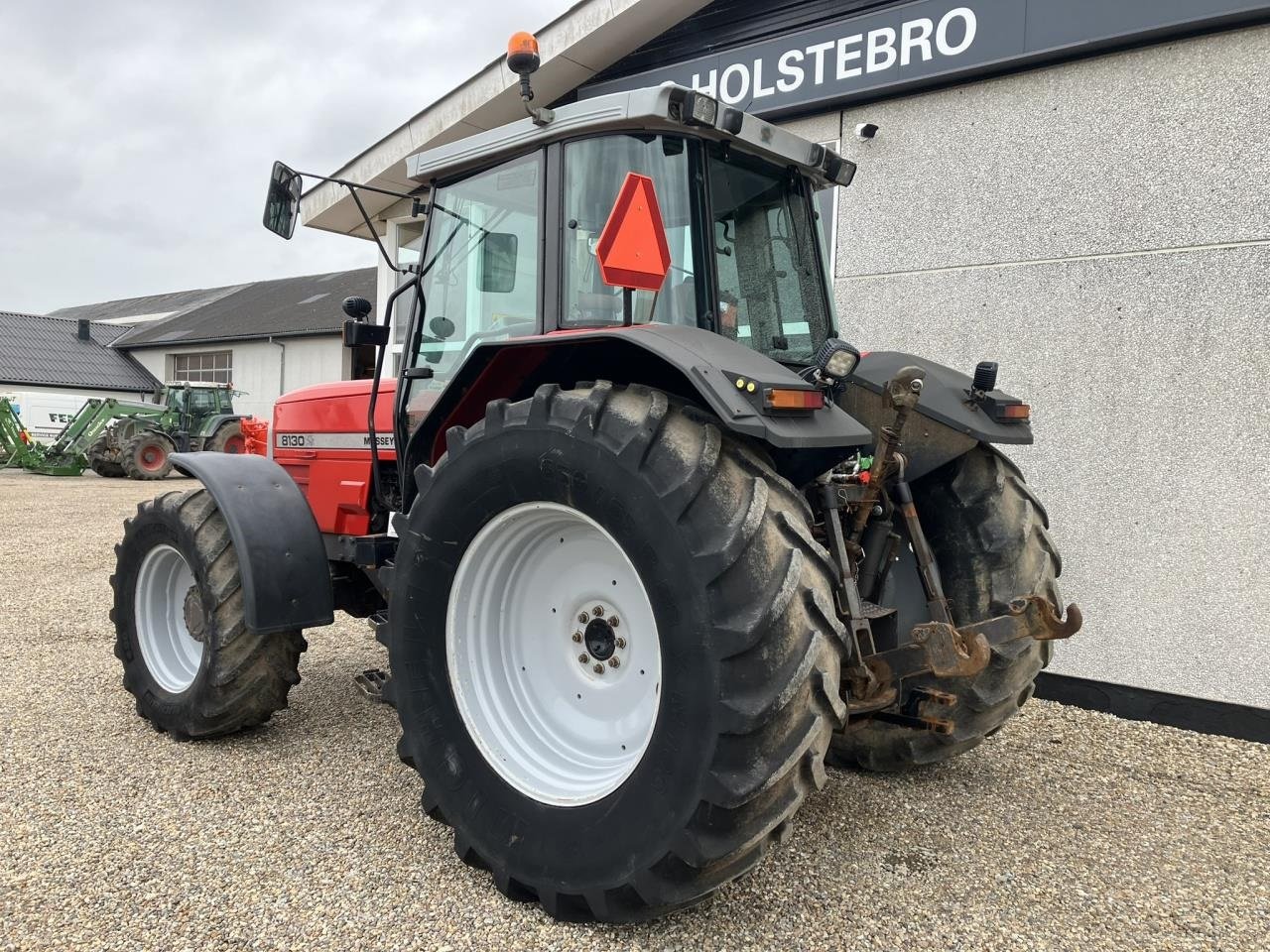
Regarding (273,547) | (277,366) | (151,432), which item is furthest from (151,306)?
(273,547)

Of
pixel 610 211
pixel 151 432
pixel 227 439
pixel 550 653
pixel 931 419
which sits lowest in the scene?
pixel 227 439

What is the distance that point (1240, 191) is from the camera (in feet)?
13.2

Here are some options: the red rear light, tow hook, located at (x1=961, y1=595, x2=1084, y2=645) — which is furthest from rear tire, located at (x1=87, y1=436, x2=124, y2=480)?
tow hook, located at (x1=961, y1=595, x2=1084, y2=645)

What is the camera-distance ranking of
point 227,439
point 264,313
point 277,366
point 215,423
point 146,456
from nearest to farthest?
point 215,423
point 146,456
point 227,439
point 277,366
point 264,313

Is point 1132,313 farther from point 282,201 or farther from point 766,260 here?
point 282,201

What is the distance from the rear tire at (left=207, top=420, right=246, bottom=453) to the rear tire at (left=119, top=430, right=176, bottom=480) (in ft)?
2.95

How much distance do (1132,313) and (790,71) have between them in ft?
7.93

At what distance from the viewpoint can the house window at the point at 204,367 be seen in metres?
26.8

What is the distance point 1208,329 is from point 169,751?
4.76m

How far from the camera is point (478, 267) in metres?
3.16

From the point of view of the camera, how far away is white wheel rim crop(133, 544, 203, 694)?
3.71 meters

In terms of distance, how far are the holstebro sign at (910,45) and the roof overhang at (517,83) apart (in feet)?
1.05

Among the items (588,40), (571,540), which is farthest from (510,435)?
(588,40)

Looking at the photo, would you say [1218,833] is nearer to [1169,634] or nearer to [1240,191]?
[1169,634]
